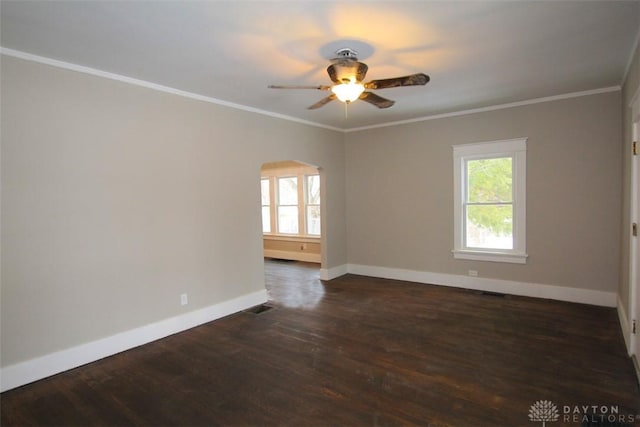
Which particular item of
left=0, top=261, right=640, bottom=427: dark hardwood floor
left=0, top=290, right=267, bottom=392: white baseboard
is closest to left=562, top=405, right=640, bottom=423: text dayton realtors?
left=0, top=261, right=640, bottom=427: dark hardwood floor

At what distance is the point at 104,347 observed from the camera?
3.34 meters

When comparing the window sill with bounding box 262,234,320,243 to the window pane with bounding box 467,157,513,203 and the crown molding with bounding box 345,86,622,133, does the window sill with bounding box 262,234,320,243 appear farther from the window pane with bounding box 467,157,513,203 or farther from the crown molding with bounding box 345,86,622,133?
the window pane with bounding box 467,157,513,203

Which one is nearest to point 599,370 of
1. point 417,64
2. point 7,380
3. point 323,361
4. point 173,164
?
point 323,361

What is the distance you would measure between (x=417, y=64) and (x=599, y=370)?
2.99 metres

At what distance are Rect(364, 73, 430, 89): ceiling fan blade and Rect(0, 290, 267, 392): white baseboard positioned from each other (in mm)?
3139

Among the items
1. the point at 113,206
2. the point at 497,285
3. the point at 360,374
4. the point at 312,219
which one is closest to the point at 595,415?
the point at 360,374

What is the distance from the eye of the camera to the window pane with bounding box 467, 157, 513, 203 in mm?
5051

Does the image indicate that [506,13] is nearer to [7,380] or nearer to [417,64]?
[417,64]

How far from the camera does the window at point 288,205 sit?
8.36 meters

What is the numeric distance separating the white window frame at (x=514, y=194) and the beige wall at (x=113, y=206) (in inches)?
118

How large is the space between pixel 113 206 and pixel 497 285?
16.5ft

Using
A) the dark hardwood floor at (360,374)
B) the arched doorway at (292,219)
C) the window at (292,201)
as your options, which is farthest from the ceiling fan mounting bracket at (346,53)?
the window at (292,201)

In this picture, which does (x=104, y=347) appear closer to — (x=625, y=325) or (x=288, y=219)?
(x=625, y=325)

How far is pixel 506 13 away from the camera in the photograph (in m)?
2.39
